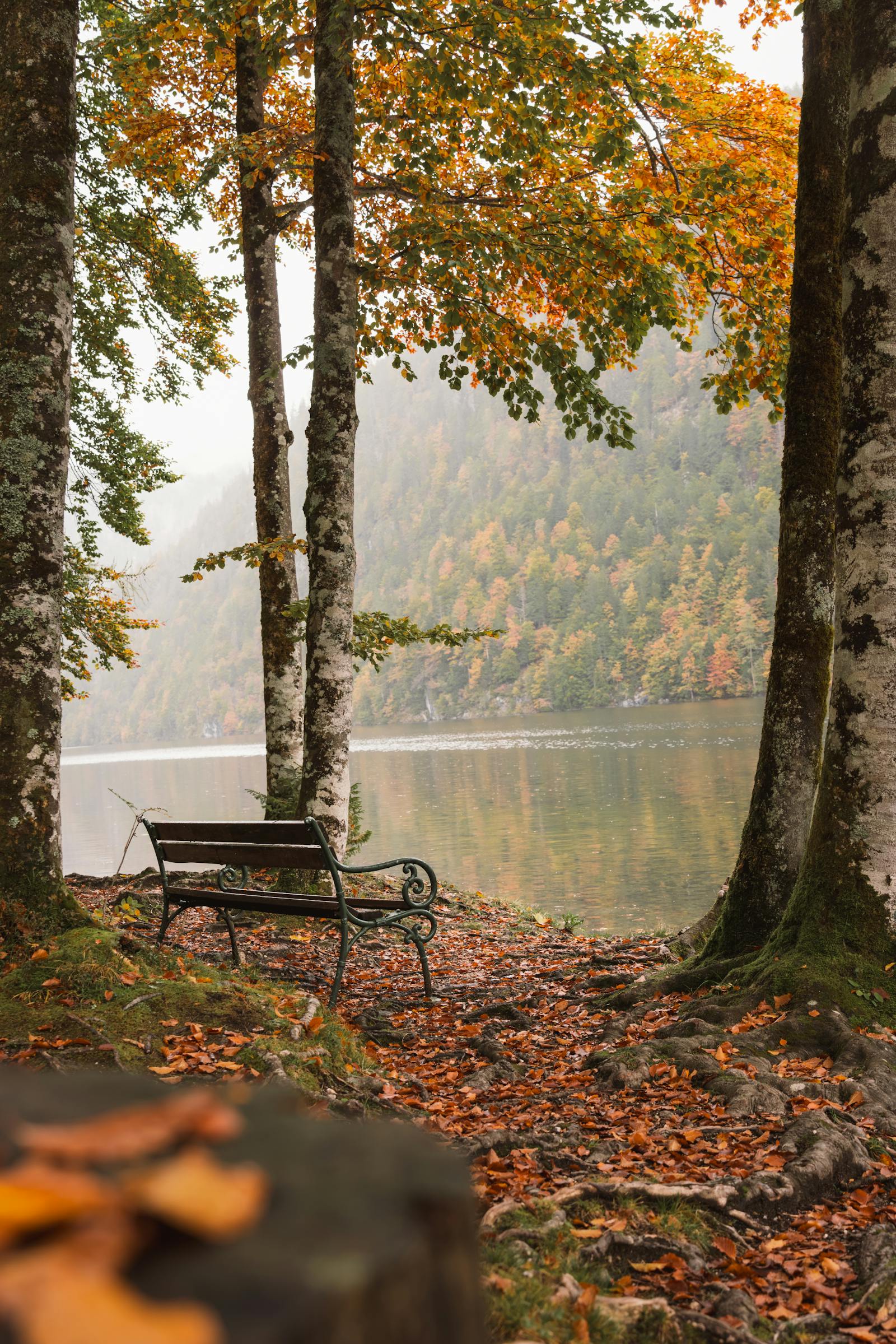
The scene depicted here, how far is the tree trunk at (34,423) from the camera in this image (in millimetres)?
4441

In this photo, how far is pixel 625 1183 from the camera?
2943mm

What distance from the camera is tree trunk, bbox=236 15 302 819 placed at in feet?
32.7

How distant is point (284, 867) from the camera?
5809mm

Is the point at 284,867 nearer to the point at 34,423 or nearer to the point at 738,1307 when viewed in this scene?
the point at 34,423

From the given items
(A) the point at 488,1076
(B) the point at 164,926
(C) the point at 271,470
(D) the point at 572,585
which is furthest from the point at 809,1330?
(D) the point at 572,585

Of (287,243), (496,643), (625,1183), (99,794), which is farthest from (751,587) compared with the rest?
(625,1183)

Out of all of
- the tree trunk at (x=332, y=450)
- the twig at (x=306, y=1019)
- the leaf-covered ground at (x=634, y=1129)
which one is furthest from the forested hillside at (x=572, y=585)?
the twig at (x=306, y=1019)

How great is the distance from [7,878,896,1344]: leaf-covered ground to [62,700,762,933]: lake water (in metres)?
7.72

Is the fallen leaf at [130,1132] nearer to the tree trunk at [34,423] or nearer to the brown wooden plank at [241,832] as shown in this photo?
the tree trunk at [34,423]

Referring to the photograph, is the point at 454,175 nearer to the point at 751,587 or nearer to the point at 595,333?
the point at 595,333

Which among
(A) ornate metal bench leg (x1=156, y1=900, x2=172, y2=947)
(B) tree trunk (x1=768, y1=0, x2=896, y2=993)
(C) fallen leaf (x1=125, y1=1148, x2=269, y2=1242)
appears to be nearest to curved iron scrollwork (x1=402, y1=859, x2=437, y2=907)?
(A) ornate metal bench leg (x1=156, y1=900, x2=172, y2=947)

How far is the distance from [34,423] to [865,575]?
13.4 ft

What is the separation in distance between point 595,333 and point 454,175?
343 cm

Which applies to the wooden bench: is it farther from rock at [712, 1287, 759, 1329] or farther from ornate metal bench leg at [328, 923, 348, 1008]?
rock at [712, 1287, 759, 1329]
